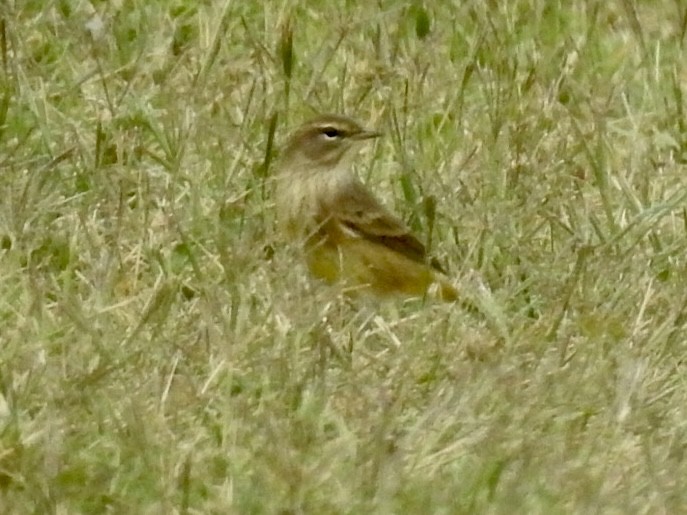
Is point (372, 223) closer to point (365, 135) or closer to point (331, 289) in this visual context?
point (365, 135)

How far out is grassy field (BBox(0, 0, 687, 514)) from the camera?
201 inches

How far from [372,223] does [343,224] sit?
0.10m

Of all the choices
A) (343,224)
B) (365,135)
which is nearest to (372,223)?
(343,224)

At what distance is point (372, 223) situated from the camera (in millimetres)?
6797

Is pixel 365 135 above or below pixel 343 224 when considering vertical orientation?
above

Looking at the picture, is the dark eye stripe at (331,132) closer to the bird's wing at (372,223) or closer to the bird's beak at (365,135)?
the bird's beak at (365,135)

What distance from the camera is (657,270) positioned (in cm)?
679

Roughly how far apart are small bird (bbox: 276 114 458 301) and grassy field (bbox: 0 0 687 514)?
0.34 feet

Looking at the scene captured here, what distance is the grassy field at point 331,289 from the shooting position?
510 centimetres

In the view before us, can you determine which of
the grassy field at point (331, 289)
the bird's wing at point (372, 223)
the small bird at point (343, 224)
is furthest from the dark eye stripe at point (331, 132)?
the bird's wing at point (372, 223)

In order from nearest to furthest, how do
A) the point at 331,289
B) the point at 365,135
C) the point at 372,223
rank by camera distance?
the point at 331,289
the point at 372,223
the point at 365,135

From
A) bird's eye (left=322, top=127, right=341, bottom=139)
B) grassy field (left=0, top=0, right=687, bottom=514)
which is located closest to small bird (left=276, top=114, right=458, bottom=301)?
bird's eye (left=322, top=127, right=341, bottom=139)

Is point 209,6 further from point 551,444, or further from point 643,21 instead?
point 551,444

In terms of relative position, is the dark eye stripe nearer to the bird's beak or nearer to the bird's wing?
the bird's beak
